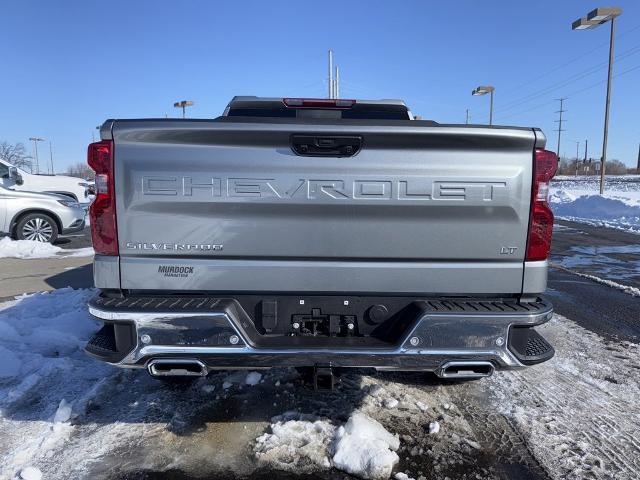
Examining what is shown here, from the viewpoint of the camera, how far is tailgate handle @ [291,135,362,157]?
8.61ft

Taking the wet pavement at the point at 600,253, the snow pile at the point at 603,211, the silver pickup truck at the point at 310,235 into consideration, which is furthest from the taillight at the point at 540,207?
the snow pile at the point at 603,211

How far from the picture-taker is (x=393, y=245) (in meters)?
2.68

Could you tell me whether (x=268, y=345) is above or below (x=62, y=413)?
above

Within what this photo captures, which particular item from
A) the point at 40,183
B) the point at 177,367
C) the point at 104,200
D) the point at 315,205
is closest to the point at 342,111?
the point at 315,205

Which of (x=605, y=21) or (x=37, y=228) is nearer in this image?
(x=37, y=228)

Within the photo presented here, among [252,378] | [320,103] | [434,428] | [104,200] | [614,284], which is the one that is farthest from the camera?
[614,284]

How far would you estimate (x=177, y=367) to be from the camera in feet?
8.91

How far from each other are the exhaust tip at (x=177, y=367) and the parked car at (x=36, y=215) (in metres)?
10.2

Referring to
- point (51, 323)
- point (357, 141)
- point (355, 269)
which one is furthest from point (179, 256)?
point (51, 323)

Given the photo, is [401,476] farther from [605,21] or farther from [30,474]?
[605,21]

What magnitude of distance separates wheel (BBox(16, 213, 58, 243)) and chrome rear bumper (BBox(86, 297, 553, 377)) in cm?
1012

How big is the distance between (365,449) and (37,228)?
433 inches

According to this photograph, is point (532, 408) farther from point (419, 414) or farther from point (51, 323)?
point (51, 323)

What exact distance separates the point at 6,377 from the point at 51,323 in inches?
46.1
